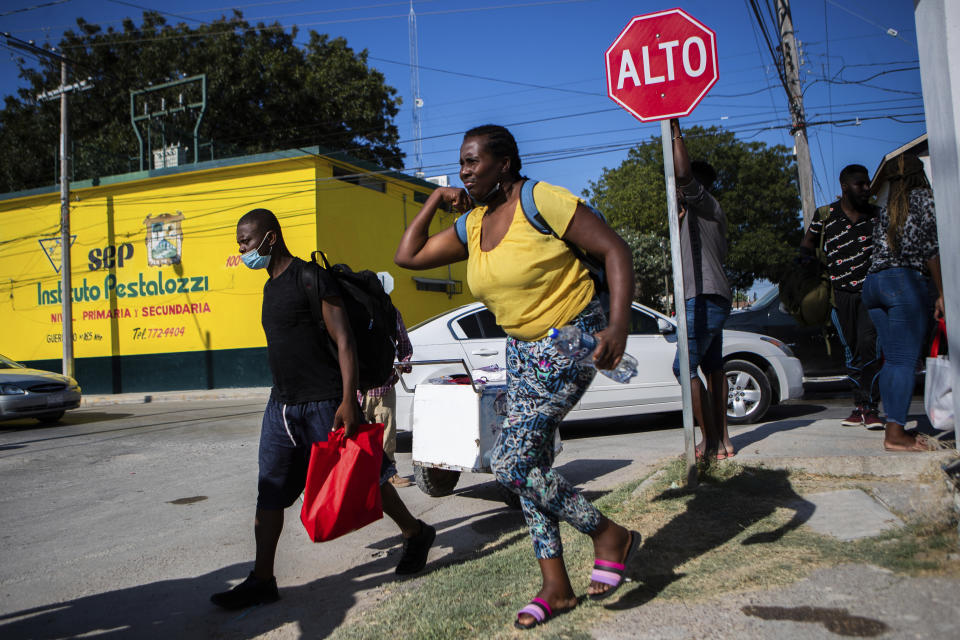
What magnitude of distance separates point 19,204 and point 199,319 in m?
8.19

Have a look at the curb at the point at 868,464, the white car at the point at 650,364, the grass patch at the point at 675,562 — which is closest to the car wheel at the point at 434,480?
the grass patch at the point at 675,562

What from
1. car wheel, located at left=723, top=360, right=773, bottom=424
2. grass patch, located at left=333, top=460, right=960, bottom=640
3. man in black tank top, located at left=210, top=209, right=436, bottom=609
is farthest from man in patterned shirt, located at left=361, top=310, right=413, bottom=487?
car wheel, located at left=723, top=360, right=773, bottom=424

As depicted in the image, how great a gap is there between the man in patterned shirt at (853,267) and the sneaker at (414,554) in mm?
3657

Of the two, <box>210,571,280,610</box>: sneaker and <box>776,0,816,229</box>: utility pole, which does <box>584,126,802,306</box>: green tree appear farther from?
<box>210,571,280,610</box>: sneaker

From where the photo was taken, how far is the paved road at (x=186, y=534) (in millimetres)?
3414

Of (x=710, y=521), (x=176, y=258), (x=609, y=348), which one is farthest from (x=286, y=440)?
(x=176, y=258)

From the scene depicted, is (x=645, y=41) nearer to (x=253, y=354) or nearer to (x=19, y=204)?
(x=253, y=354)

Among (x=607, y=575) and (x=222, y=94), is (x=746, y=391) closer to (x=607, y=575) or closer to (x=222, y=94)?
(x=607, y=575)

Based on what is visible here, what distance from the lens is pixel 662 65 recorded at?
4176 mm

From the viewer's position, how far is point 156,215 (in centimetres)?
2095

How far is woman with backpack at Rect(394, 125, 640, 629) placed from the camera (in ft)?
8.54

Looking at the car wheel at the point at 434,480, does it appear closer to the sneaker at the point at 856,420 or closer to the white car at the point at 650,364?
the white car at the point at 650,364

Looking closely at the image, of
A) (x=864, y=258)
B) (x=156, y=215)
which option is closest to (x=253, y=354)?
(x=156, y=215)

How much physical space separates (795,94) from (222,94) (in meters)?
20.8
